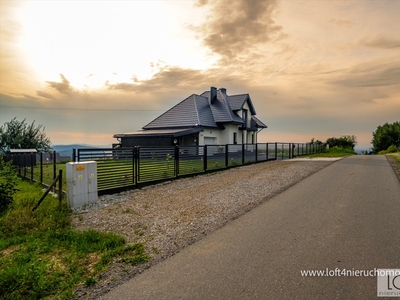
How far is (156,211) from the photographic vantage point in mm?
6359

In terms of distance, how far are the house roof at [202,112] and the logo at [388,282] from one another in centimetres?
2327

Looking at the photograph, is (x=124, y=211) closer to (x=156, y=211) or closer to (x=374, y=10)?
(x=156, y=211)

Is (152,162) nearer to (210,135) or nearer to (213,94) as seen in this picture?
(210,135)

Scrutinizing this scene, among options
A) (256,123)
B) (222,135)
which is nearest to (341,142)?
(256,123)

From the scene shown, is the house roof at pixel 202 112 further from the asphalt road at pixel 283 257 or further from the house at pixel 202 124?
the asphalt road at pixel 283 257

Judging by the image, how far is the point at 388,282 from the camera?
3.04m

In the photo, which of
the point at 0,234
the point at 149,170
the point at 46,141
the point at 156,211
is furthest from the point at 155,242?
the point at 46,141

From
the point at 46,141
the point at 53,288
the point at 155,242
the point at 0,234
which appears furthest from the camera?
the point at 46,141

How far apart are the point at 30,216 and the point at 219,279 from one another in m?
4.71

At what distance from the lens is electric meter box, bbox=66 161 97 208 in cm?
694

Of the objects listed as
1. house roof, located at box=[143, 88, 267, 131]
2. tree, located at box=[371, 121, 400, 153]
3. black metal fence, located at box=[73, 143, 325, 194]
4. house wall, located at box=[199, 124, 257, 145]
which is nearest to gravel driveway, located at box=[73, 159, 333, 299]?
black metal fence, located at box=[73, 143, 325, 194]

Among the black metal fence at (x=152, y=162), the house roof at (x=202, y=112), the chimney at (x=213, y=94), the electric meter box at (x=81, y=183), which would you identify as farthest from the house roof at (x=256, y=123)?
the electric meter box at (x=81, y=183)

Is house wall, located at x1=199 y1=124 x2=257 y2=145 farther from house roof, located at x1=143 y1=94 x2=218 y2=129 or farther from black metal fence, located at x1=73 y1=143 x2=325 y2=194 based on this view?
black metal fence, located at x1=73 y1=143 x2=325 y2=194

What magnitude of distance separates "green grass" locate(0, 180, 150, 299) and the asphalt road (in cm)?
66
